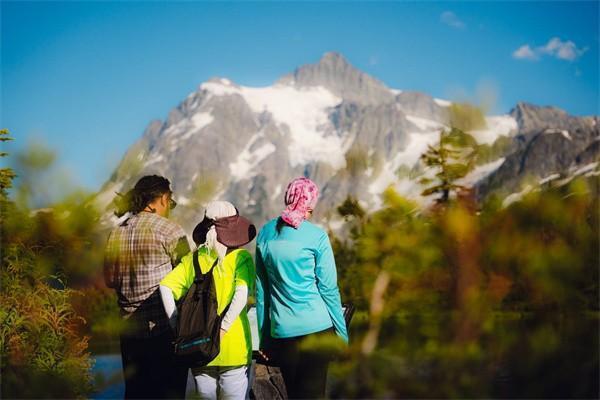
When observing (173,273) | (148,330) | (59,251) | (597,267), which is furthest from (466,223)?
(59,251)

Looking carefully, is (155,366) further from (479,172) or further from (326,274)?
(479,172)

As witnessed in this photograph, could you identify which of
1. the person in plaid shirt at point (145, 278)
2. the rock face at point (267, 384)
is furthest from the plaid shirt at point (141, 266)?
the rock face at point (267, 384)

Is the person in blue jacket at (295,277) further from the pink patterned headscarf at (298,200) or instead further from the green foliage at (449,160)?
the green foliage at (449,160)

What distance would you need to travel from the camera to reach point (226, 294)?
4082 millimetres

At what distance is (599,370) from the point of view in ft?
4.71

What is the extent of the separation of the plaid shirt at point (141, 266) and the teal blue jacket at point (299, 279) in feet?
2.46

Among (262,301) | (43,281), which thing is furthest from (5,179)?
(262,301)

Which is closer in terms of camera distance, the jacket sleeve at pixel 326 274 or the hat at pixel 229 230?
the jacket sleeve at pixel 326 274

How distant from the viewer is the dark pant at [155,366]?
4125mm

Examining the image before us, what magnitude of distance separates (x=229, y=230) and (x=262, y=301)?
0.55m

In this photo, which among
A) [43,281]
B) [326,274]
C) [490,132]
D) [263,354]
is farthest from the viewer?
[43,281]

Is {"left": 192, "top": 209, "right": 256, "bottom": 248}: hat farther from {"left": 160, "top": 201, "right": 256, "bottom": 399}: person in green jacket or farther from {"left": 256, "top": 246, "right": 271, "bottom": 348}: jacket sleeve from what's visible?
{"left": 256, "top": 246, "right": 271, "bottom": 348}: jacket sleeve

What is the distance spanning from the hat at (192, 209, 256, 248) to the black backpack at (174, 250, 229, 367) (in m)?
0.25

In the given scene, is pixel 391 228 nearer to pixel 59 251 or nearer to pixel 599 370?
pixel 599 370
